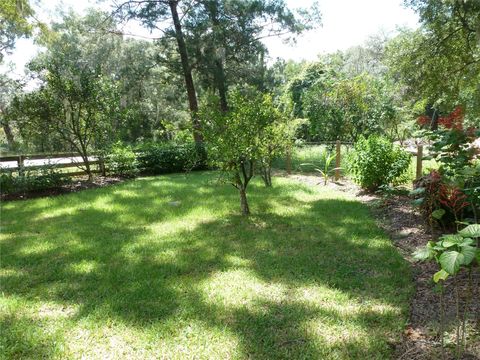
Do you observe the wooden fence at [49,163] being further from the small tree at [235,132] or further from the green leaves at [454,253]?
the green leaves at [454,253]

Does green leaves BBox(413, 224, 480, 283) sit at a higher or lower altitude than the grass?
higher

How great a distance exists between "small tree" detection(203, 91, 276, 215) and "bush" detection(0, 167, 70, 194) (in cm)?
524

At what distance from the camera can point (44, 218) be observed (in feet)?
20.1

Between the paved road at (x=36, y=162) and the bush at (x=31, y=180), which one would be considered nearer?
the bush at (x=31, y=180)

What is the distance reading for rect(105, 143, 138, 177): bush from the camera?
10.8 m

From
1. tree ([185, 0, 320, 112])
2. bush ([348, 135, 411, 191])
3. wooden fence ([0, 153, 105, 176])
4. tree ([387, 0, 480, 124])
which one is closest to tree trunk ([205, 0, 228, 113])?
tree ([185, 0, 320, 112])

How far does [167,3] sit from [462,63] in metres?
9.58

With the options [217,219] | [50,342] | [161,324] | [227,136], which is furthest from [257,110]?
[50,342]

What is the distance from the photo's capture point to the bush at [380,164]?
6.77 m

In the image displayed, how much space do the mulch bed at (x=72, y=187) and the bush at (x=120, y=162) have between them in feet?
1.16

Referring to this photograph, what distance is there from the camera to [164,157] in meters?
12.3

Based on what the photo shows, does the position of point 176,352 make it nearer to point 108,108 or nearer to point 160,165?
point 108,108

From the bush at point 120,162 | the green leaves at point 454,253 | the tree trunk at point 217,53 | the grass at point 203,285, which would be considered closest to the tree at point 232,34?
the tree trunk at point 217,53

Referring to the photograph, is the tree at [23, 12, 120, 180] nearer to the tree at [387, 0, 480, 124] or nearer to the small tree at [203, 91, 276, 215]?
the small tree at [203, 91, 276, 215]
